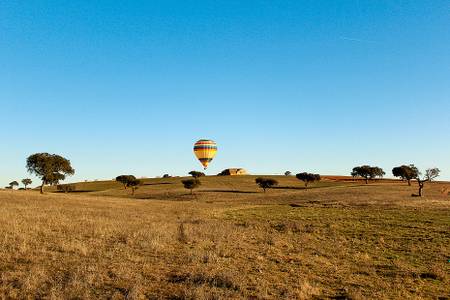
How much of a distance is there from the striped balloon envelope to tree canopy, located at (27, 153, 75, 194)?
30122 mm

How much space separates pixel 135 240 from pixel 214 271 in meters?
7.44

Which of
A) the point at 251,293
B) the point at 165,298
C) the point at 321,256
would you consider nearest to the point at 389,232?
the point at 321,256

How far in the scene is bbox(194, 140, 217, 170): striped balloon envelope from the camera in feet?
274

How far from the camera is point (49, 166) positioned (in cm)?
8694

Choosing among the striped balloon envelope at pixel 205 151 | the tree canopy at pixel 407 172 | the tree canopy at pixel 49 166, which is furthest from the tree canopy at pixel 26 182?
the tree canopy at pixel 407 172

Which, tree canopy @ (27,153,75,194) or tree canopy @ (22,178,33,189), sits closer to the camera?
tree canopy @ (27,153,75,194)

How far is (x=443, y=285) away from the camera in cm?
1436

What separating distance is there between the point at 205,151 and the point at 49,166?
112 ft

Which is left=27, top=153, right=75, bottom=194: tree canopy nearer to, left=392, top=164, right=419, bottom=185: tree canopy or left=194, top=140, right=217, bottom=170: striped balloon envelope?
left=194, top=140, right=217, bottom=170: striped balloon envelope

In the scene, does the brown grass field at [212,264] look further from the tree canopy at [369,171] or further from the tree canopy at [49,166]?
the tree canopy at [369,171]

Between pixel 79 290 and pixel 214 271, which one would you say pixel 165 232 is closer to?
pixel 214 271

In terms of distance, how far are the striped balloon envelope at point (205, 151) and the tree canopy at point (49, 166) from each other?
30.1 meters

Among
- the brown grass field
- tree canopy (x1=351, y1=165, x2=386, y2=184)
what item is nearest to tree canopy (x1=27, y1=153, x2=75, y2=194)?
the brown grass field

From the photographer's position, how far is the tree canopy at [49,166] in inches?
3413
